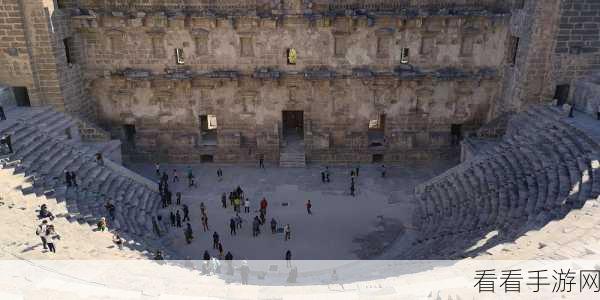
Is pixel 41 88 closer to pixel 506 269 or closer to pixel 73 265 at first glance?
pixel 73 265

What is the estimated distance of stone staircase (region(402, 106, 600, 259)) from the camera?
43.5ft

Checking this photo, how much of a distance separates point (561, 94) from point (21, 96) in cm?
2421

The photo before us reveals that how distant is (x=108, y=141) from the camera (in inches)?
894

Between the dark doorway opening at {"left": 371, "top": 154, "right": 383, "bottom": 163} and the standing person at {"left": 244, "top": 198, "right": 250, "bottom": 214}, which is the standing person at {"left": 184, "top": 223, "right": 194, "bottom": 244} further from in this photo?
the dark doorway opening at {"left": 371, "top": 154, "right": 383, "bottom": 163}

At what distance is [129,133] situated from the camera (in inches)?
998

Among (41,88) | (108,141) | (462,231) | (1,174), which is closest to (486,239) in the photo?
(462,231)

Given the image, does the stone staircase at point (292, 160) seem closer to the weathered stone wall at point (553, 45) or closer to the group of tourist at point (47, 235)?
the weathered stone wall at point (553, 45)

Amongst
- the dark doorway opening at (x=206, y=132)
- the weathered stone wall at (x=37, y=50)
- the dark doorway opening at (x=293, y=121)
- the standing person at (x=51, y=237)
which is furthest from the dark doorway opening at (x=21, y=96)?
the dark doorway opening at (x=293, y=121)

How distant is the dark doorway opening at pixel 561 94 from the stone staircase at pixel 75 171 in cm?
1766

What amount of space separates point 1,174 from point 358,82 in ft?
52.0

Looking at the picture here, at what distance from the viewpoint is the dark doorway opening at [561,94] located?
19.5 m

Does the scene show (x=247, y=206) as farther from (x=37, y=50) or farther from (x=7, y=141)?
(x=37, y=50)

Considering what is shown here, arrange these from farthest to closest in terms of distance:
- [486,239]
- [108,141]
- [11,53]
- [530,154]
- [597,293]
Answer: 1. [108,141]
2. [11,53]
3. [530,154]
4. [486,239]
5. [597,293]

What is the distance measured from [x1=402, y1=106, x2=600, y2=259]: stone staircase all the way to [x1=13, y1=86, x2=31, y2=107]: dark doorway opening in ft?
60.2
